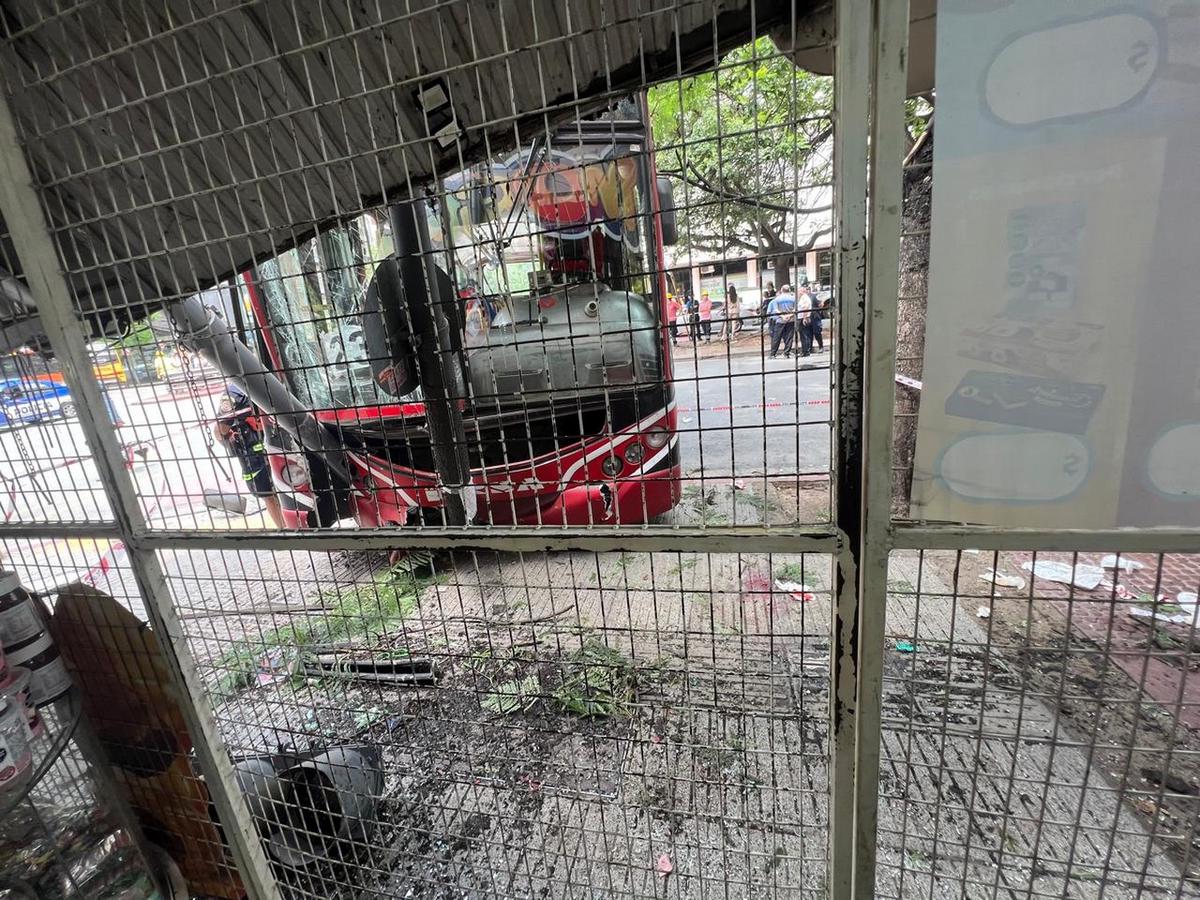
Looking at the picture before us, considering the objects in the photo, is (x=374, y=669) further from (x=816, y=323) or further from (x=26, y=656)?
(x=816, y=323)

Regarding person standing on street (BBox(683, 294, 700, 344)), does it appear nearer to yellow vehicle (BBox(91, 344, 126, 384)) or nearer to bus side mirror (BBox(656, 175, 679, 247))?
bus side mirror (BBox(656, 175, 679, 247))

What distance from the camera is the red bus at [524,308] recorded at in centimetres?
112

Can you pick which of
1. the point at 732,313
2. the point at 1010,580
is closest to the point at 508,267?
the point at 732,313

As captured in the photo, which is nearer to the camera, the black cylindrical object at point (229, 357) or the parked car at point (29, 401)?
the black cylindrical object at point (229, 357)

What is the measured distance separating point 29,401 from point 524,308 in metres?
1.50

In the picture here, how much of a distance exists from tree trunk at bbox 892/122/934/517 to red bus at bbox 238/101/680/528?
0.45 meters

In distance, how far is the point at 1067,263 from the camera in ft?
2.72

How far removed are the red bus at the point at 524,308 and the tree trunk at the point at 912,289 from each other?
45cm

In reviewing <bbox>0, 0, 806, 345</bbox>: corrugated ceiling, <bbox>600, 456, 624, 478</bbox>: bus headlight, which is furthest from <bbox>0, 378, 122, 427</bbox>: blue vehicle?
<bbox>600, 456, 624, 478</bbox>: bus headlight

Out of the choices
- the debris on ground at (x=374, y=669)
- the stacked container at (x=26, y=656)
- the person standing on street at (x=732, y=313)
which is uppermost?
the person standing on street at (x=732, y=313)

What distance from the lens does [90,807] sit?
6.00 ft

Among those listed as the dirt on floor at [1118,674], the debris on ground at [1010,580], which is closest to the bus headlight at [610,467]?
the dirt on floor at [1118,674]

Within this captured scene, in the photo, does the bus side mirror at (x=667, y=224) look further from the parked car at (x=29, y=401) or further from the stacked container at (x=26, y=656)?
the stacked container at (x=26, y=656)

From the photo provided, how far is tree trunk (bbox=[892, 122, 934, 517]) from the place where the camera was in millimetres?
941
